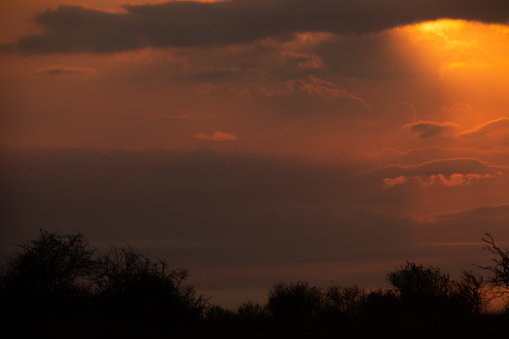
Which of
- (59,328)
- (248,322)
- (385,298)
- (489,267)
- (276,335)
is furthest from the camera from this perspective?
(385,298)

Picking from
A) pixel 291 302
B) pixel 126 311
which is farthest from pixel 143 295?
pixel 291 302

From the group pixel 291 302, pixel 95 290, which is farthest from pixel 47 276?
pixel 291 302

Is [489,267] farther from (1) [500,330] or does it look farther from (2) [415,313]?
(2) [415,313]

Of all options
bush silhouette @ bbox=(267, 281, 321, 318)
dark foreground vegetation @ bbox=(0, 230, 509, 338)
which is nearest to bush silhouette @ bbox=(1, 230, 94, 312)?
dark foreground vegetation @ bbox=(0, 230, 509, 338)

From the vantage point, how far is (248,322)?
44.3 m

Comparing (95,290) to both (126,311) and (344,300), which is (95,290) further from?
(344,300)

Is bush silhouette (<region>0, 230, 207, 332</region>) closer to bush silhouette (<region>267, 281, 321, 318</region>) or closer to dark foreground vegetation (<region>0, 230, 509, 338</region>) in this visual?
dark foreground vegetation (<region>0, 230, 509, 338</region>)

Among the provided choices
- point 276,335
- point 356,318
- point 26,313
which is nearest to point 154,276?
point 26,313

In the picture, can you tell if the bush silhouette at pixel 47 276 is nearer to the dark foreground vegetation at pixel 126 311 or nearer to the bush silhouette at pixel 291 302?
the dark foreground vegetation at pixel 126 311

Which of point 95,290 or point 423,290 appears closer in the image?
point 95,290

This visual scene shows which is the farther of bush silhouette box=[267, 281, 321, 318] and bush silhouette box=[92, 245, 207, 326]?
bush silhouette box=[267, 281, 321, 318]

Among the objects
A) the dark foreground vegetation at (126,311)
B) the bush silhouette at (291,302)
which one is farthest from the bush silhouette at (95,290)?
the bush silhouette at (291,302)

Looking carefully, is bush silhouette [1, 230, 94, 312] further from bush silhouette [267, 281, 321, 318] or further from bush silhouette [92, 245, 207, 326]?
bush silhouette [267, 281, 321, 318]

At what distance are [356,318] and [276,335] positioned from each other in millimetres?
6250
